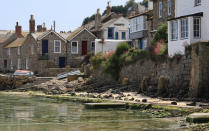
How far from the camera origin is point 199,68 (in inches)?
1134

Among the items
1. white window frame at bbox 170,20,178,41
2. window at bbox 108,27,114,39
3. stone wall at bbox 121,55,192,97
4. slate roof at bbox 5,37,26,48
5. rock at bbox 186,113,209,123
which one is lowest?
rock at bbox 186,113,209,123

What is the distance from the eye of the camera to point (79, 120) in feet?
72.3

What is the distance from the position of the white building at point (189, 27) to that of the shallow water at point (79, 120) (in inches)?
340

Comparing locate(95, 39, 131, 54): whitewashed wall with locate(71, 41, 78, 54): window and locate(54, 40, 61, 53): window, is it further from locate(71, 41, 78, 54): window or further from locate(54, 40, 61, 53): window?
locate(54, 40, 61, 53): window

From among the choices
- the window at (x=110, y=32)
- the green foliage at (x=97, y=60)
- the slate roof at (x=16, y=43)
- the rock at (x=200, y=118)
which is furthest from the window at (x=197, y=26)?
the slate roof at (x=16, y=43)

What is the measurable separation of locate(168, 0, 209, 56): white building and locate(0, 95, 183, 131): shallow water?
28.3 feet

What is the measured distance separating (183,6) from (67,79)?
18.7 m

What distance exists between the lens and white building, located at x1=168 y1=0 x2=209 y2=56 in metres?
31.3

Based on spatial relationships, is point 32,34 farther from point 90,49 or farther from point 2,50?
point 2,50

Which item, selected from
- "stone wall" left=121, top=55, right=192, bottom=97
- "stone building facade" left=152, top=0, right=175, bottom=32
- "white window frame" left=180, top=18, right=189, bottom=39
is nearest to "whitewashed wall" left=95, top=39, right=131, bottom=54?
"stone building facade" left=152, top=0, right=175, bottom=32

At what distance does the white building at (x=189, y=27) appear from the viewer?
31.3 meters

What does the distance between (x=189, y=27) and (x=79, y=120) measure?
1273cm

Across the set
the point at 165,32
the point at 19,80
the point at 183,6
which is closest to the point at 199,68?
the point at 183,6

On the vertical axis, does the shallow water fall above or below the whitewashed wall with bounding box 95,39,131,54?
below
